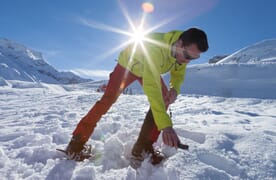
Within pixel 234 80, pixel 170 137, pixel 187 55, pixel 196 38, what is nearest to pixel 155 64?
pixel 187 55

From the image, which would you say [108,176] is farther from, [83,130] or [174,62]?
[174,62]

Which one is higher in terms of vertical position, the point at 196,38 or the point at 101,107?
the point at 196,38

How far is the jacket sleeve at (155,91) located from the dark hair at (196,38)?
294 mm

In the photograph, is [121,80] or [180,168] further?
[121,80]

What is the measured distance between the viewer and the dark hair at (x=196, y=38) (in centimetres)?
206

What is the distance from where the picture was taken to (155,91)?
2090 mm

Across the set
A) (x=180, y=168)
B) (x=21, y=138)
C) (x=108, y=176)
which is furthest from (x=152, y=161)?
(x=21, y=138)

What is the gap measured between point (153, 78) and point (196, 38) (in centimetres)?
45

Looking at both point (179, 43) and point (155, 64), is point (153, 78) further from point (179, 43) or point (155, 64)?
point (179, 43)

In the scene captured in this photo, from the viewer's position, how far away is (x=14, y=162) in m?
2.35

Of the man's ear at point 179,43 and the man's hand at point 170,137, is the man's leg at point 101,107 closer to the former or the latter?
the man's ear at point 179,43

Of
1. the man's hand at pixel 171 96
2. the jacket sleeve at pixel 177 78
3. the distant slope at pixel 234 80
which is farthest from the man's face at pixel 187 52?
the distant slope at pixel 234 80

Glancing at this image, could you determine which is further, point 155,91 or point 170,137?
point 155,91

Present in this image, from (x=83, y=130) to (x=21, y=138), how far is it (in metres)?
0.97
